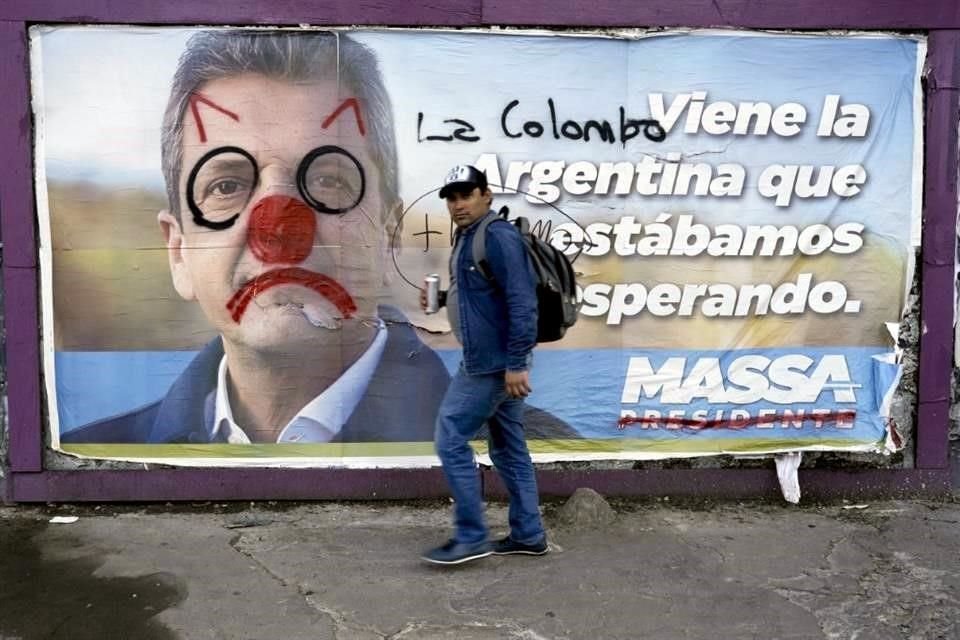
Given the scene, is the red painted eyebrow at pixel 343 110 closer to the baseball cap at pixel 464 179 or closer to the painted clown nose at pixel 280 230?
the painted clown nose at pixel 280 230

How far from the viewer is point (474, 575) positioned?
4.29m

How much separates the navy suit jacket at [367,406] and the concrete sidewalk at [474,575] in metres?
0.39

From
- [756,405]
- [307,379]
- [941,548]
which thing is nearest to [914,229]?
[756,405]

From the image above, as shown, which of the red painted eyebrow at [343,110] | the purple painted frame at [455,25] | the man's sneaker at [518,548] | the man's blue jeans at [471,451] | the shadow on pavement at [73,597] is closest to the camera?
the shadow on pavement at [73,597]

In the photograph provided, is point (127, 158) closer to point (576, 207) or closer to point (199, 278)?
point (199, 278)

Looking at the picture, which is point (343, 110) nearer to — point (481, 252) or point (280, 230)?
point (280, 230)

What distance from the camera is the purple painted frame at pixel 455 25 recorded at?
491 centimetres

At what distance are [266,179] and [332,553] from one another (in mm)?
1951

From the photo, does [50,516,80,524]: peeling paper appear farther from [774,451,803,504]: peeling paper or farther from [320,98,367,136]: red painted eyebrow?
[774,451,803,504]: peeling paper

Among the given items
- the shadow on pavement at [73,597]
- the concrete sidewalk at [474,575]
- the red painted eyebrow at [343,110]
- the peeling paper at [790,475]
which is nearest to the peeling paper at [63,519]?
the concrete sidewalk at [474,575]

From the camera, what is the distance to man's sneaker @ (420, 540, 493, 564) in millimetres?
4320

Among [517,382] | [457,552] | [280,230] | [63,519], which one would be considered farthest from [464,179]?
[63,519]

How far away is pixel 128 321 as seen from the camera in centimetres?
507

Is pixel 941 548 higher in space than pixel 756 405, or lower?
lower
